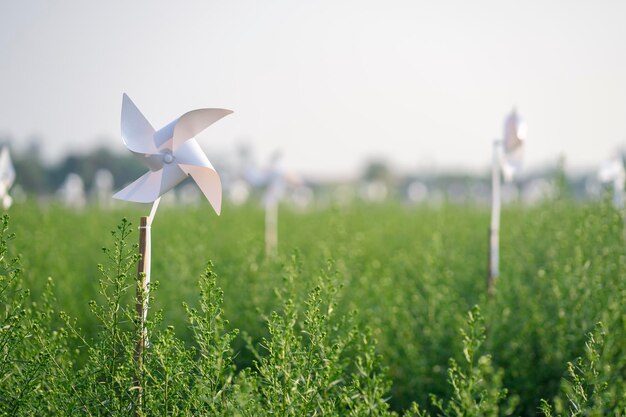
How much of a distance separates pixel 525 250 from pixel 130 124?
14.5 ft

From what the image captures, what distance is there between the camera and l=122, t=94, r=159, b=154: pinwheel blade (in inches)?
153

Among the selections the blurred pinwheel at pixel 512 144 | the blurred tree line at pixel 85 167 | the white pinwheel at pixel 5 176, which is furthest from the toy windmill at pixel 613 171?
the blurred tree line at pixel 85 167

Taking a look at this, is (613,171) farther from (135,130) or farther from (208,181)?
(135,130)

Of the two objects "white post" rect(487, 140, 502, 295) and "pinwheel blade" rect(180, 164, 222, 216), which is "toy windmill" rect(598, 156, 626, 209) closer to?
"white post" rect(487, 140, 502, 295)

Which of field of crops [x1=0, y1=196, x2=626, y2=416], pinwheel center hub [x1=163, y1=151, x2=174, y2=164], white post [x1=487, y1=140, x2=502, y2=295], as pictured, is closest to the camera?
field of crops [x1=0, y1=196, x2=626, y2=416]

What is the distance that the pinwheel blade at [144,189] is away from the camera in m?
3.80

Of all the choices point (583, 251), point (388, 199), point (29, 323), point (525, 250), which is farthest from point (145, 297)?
point (388, 199)

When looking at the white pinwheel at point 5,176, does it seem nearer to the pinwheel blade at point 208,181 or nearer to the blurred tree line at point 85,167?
the pinwheel blade at point 208,181

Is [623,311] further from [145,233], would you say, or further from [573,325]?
[145,233]

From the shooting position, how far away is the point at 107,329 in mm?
2912

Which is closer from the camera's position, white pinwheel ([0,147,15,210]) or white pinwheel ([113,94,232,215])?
white pinwheel ([113,94,232,215])

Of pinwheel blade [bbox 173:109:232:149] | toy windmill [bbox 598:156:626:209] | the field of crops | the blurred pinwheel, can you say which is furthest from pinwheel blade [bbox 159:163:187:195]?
toy windmill [bbox 598:156:626:209]

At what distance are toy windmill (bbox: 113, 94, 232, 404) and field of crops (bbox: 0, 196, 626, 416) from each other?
1.18ft

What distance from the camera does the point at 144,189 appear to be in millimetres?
3855
